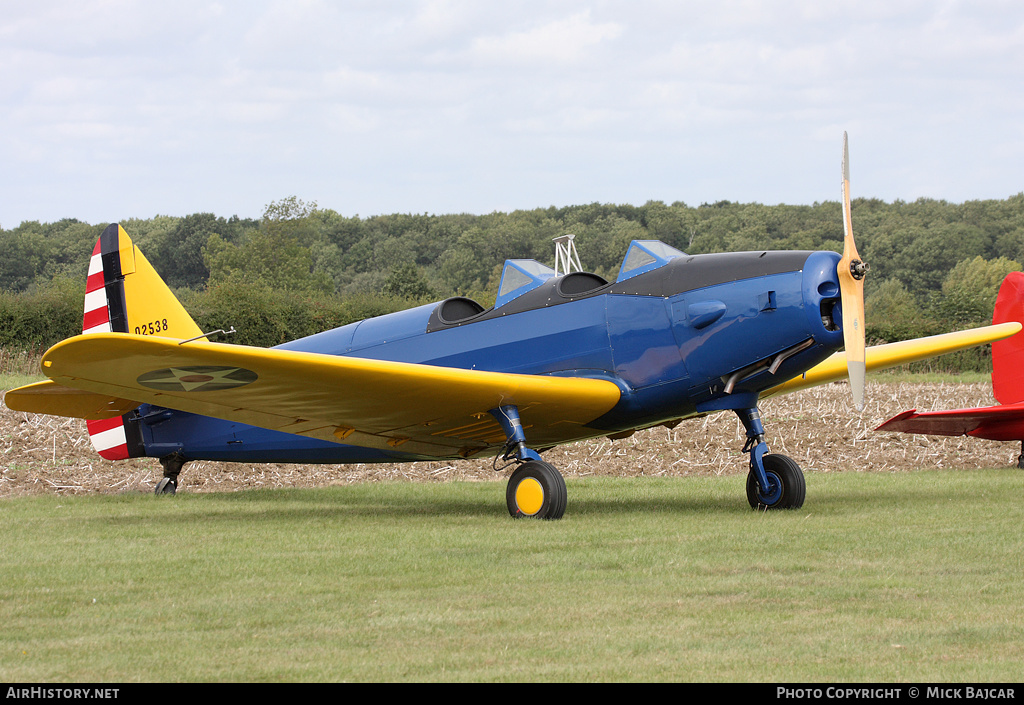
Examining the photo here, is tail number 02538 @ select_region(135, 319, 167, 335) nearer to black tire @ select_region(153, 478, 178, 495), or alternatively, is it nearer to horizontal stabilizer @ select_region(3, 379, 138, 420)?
horizontal stabilizer @ select_region(3, 379, 138, 420)

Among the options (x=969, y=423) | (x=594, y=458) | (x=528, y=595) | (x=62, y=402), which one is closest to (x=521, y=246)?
(x=594, y=458)

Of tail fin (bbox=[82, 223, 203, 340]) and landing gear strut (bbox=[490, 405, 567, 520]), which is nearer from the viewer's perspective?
landing gear strut (bbox=[490, 405, 567, 520])

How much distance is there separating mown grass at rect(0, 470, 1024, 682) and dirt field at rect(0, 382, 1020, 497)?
3.70 m

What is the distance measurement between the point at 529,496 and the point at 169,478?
17.6 feet

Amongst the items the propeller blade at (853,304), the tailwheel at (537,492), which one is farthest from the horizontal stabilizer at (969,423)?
the tailwheel at (537,492)

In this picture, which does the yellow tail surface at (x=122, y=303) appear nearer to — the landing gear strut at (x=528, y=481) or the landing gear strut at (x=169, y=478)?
the landing gear strut at (x=169, y=478)

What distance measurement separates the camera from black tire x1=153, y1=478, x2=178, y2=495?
Result: 11586 mm

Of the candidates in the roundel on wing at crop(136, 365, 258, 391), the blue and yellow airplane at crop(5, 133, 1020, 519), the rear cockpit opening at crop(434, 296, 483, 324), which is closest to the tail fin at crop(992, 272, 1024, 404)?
the blue and yellow airplane at crop(5, 133, 1020, 519)

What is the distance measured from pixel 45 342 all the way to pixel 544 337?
63.1ft

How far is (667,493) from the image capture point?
35.1ft

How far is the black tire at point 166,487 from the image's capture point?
456 inches

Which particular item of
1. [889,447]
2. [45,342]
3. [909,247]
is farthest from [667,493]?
[909,247]

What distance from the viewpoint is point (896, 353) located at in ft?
36.9

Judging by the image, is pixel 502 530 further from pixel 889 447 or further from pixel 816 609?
pixel 889 447
